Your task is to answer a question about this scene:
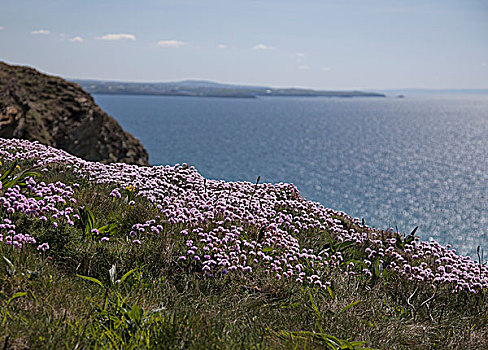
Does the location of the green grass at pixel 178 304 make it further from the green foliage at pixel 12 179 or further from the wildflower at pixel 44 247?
the green foliage at pixel 12 179

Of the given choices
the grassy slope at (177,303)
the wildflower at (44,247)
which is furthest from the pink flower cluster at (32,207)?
the grassy slope at (177,303)

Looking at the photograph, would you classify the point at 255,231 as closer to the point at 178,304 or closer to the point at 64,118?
the point at 178,304

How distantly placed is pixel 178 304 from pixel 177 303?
9cm

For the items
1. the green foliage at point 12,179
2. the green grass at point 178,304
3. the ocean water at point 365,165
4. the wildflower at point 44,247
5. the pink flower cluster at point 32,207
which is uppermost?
the green foliage at point 12,179

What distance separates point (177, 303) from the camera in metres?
4.80

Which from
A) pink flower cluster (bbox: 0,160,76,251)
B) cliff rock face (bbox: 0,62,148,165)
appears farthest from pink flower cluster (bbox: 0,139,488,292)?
cliff rock face (bbox: 0,62,148,165)

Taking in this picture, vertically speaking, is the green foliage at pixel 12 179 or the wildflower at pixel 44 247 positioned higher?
the green foliage at pixel 12 179

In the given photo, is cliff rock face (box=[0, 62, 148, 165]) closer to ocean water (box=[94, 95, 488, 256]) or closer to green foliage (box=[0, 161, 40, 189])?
green foliage (box=[0, 161, 40, 189])

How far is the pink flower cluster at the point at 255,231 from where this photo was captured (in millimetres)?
6105

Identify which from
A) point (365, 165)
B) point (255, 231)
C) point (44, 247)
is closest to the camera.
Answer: point (44, 247)

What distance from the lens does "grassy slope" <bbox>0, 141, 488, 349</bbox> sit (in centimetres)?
404

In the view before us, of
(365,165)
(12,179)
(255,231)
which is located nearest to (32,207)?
(12,179)

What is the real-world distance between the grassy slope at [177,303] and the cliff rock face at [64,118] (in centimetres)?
1534

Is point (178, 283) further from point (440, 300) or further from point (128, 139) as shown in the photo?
point (128, 139)
